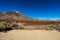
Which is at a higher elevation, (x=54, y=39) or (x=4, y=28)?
(x=4, y=28)

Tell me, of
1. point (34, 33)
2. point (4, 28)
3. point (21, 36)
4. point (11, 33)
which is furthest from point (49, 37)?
point (4, 28)

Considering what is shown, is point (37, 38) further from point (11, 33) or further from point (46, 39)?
point (11, 33)

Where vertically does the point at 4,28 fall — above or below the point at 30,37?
above

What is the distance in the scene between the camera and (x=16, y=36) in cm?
1025

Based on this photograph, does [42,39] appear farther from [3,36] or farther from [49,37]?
[3,36]

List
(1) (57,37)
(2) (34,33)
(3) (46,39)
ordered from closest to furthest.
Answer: (3) (46,39), (1) (57,37), (2) (34,33)

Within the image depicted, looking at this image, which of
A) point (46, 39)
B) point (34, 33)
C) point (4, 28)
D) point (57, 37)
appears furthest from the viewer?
point (4, 28)

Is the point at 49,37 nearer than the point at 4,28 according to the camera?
Yes

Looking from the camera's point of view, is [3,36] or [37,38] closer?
[37,38]

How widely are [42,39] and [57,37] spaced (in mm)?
1472

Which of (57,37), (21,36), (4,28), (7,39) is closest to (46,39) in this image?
(57,37)

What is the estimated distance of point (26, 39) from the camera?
31.6ft

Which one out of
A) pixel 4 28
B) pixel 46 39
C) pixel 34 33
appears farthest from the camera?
pixel 4 28

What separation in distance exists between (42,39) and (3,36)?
139 inches
